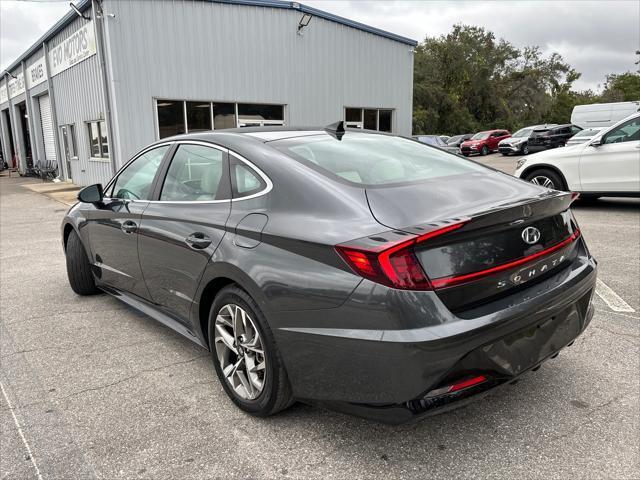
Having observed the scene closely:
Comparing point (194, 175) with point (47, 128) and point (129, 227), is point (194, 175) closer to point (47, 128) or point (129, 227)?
point (129, 227)

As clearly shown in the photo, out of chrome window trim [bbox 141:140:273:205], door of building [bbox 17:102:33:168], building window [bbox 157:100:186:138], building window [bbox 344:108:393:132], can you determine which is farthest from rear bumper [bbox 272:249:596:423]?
door of building [bbox 17:102:33:168]

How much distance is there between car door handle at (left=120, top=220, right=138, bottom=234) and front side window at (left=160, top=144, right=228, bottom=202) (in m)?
0.33

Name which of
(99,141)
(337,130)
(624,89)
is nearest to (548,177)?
(337,130)

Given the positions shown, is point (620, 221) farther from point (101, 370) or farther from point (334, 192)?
point (101, 370)

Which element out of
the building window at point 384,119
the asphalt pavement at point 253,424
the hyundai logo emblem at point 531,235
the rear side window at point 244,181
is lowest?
the asphalt pavement at point 253,424

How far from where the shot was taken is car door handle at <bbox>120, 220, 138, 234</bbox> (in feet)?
11.5

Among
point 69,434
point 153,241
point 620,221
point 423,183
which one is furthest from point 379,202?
point 620,221

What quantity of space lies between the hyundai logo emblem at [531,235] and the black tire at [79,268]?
3.72 meters

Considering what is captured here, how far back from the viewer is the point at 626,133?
8383 mm

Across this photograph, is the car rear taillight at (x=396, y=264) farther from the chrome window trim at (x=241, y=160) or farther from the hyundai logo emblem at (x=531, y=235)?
the chrome window trim at (x=241, y=160)

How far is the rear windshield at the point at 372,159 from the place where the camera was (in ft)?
8.71

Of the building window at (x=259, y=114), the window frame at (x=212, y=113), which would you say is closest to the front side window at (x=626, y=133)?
the window frame at (x=212, y=113)

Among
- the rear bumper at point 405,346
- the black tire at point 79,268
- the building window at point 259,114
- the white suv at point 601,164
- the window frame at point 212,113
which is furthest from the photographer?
the building window at point 259,114

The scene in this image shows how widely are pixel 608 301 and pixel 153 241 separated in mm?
3692
